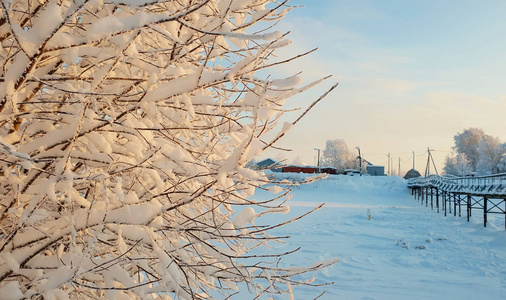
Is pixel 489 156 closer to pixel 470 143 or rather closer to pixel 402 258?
pixel 470 143

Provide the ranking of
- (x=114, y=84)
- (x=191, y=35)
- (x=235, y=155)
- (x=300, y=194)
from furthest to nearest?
(x=300, y=194)
(x=114, y=84)
(x=191, y=35)
(x=235, y=155)

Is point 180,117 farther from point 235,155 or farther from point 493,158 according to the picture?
point 493,158

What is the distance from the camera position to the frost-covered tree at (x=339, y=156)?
289ft

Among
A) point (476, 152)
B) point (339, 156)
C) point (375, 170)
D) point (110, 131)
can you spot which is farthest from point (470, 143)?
point (110, 131)

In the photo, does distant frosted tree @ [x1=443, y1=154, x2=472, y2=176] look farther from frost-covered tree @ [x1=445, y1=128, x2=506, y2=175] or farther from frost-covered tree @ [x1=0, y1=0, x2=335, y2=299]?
frost-covered tree @ [x1=0, y1=0, x2=335, y2=299]

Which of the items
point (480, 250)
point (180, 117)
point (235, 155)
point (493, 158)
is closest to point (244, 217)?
point (180, 117)

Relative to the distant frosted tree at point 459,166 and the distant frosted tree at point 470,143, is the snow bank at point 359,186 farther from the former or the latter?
the distant frosted tree at point 470,143

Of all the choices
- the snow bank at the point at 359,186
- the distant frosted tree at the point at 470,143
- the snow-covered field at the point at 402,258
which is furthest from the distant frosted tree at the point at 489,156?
the snow-covered field at the point at 402,258

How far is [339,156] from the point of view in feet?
291

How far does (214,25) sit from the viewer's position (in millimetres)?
1715

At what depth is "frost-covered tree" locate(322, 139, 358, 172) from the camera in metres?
88.0

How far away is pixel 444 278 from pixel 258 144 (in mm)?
9682

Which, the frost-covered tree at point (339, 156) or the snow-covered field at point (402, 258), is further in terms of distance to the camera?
the frost-covered tree at point (339, 156)

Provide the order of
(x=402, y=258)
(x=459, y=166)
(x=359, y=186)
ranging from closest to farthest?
(x=402, y=258)
(x=359, y=186)
(x=459, y=166)
